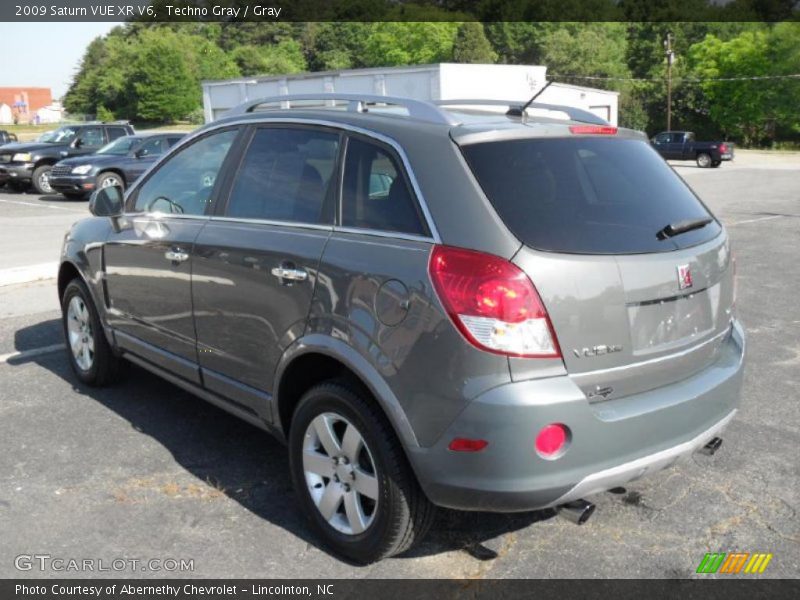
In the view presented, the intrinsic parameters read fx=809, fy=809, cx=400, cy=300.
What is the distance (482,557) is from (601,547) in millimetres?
509

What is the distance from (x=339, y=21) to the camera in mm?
106000

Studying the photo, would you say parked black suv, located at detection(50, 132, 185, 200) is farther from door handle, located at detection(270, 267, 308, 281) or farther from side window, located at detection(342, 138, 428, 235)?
side window, located at detection(342, 138, 428, 235)

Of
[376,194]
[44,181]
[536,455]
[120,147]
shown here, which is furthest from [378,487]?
[44,181]

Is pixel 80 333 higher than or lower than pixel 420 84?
lower

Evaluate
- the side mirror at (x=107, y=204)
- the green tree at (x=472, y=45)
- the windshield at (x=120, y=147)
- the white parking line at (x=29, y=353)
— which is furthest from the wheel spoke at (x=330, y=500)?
the green tree at (x=472, y=45)

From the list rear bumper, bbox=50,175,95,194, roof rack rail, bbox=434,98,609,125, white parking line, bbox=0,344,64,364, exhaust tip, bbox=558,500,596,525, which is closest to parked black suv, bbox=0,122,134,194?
rear bumper, bbox=50,175,95,194

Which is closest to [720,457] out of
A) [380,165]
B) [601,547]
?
[601,547]

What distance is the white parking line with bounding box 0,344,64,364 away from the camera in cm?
619

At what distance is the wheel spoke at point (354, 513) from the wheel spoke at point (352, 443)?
0.54 feet

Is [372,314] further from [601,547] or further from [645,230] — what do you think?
[601,547]

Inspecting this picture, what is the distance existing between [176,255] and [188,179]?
20.7 inches

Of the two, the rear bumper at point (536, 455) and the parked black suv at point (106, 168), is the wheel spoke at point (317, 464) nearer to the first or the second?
the rear bumper at point (536, 455)

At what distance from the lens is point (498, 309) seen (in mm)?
2758

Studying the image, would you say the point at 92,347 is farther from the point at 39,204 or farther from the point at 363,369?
the point at 39,204
